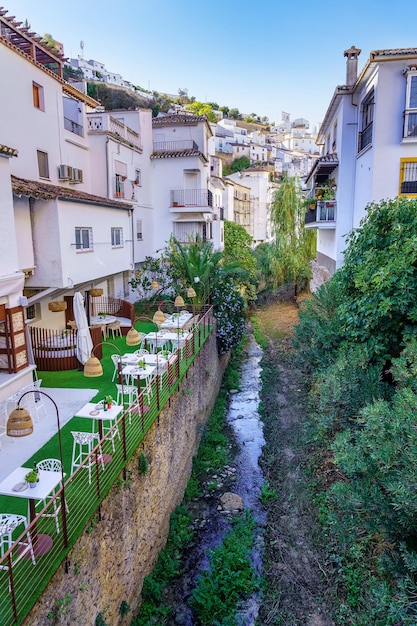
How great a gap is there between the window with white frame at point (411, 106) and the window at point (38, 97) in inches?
574

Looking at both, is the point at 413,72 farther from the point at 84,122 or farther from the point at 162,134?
the point at 162,134

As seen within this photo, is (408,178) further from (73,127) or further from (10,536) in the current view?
(10,536)

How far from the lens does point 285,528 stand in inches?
474

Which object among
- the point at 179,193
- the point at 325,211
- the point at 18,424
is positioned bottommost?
the point at 18,424

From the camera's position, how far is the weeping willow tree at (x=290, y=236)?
36.4m

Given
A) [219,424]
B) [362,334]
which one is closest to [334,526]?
[362,334]

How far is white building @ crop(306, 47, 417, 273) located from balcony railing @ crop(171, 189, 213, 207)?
870 centimetres

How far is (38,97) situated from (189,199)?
13.1 meters

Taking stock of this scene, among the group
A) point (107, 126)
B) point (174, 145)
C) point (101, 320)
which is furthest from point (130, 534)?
point (174, 145)

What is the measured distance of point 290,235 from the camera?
3700cm

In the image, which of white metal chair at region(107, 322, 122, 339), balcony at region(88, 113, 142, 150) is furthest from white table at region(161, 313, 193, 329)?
balcony at region(88, 113, 142, 150)

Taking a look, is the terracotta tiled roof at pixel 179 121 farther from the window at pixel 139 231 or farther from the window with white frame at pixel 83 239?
the window with white frame at pixel 83 239

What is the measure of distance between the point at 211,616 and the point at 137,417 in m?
4.76

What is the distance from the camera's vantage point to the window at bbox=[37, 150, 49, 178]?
18141mm
